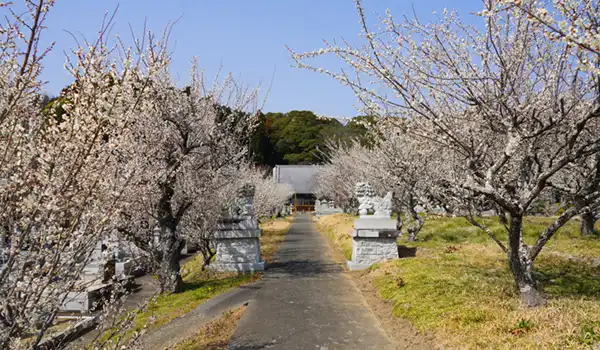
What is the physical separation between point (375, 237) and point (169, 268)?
20.4 ft

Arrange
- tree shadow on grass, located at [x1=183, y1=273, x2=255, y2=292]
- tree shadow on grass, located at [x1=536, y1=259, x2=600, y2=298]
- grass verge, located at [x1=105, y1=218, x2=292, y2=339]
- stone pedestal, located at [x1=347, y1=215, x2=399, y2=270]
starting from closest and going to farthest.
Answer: tree shadow on grass, located at [x1=536, y1=259, x2=600, y2=298] < grass verge, located at [x1=105, y1=218, x2=292, y2=339] < tree shadow on grass, located at [x1=183, y1=273, x2=255, y2=292] < stone pedestal, located at [x1=347, y1=215, x2=399, y2=270]

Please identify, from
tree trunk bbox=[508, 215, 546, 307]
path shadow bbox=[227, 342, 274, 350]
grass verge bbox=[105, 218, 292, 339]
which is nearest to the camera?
path shadow bbox=[227, 342, 274, 350]

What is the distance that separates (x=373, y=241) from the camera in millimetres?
14016

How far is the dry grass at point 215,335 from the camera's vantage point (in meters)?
6.93

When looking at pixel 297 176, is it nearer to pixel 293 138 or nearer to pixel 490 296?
pixel 293 138

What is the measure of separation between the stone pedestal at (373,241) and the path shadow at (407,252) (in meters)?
0.85

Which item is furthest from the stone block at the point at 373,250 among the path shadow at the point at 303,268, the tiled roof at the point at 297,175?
the tiled roof at the point at 297,175

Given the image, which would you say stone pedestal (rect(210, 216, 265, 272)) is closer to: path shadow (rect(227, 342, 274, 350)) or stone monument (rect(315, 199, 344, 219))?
path shadow (rect(227, 342, 274, 350))

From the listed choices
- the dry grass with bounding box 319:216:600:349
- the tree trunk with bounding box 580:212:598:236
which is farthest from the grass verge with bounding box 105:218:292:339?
the tree trunk with bounding box 580:212:598:236

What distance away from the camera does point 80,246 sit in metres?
3.45

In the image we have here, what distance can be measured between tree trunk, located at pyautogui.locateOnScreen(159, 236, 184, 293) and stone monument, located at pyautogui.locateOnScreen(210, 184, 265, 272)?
2372mm

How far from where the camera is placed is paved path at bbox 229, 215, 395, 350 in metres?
7.07

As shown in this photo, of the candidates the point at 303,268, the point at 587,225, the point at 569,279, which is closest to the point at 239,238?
the point at 303,268

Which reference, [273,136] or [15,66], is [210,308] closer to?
[15,66]
